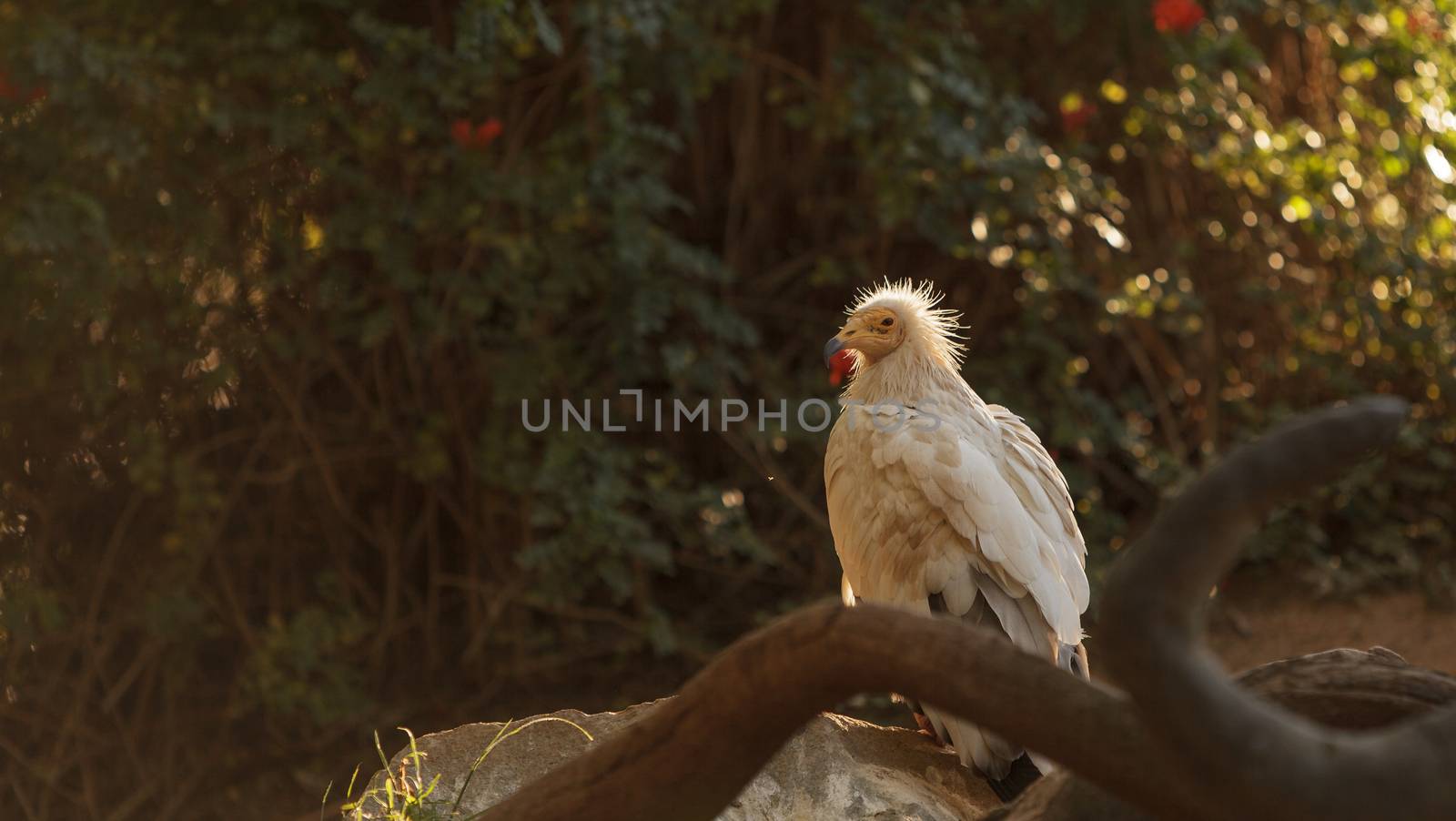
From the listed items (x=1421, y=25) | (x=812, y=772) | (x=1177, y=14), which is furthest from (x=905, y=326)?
(x=1421, y=25)

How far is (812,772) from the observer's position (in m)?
2.75

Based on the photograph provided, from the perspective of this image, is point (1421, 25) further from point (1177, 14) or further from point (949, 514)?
point (949, 514)

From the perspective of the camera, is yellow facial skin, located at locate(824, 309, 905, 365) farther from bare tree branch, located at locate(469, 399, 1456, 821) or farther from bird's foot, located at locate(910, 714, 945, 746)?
bare tree branch, located at locate(469, 399, 1456, 821)

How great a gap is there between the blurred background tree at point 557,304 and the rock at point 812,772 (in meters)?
1.53

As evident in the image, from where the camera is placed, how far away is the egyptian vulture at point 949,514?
2717mm

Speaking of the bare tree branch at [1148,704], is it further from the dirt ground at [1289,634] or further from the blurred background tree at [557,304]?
the dirt ground at [1289,634]

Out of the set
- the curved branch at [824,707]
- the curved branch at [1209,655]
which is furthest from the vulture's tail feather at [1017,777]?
the curved branch at [1209,655]

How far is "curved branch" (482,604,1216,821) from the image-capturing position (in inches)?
58.3

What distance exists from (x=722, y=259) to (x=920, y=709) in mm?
2454

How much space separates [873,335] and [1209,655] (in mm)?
1838

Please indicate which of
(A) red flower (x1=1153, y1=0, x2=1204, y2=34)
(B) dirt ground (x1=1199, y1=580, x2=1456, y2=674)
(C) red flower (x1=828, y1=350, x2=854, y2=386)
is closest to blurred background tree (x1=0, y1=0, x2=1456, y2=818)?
(A) red flower (x1=1153, y1=0, x2=1204, y2=34)

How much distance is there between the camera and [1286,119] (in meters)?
5.74

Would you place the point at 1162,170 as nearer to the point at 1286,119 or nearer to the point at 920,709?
the point at 1286,119

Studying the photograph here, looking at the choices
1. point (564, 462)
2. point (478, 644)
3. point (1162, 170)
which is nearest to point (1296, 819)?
point (564, 462)
